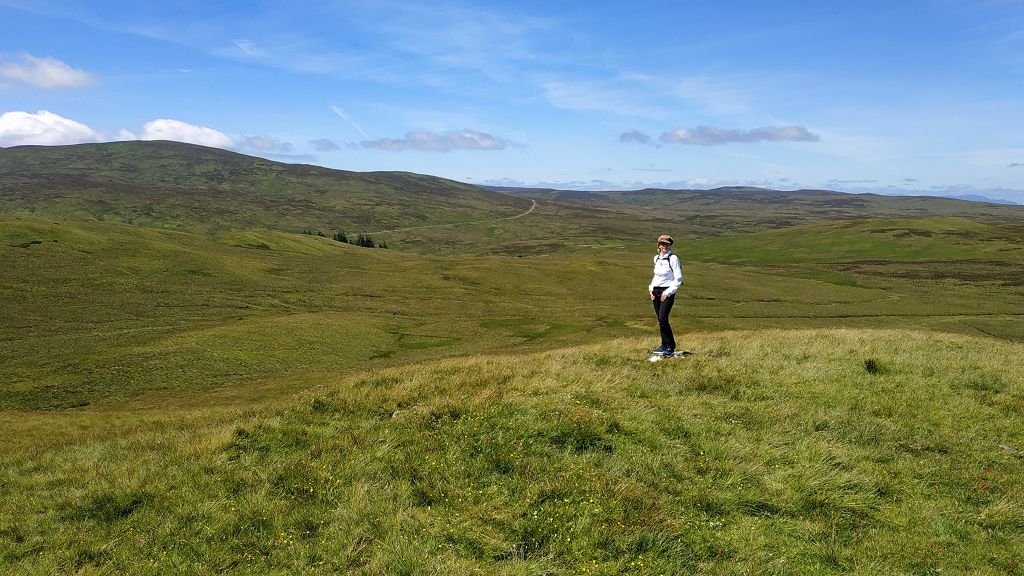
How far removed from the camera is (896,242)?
18412 cm

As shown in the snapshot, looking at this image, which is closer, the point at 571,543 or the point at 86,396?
the point at 571,543

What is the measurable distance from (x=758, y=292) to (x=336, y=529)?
109907 millimetres

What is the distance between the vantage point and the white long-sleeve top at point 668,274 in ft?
62.4

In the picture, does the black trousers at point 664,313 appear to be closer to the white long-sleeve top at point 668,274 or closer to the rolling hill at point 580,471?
the white long-sleeve top at point 668,274

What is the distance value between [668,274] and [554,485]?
11213 millimetres

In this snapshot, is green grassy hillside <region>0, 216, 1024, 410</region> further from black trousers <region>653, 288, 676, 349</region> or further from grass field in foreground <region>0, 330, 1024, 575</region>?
grass field in foreground <region>0, 330, 1024, 575</region>

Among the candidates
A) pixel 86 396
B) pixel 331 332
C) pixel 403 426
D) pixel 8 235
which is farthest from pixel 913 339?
pixel 8 235

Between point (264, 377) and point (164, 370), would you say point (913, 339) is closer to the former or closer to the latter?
point (264, 377)

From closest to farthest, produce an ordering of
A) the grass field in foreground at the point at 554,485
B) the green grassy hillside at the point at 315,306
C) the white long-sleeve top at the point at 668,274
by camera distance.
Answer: the grass field in foreground at the point at 554,485 → the white long-sleeve top at the point at 668,274 → the green grassy hillside at the point at 315,306

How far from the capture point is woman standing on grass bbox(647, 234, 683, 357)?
62.1 ft

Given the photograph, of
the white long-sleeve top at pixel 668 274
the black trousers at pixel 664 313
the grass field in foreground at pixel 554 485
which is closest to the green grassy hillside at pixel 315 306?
the black trousers at pixel 664 313

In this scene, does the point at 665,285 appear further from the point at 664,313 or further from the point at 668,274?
the point at 664,313

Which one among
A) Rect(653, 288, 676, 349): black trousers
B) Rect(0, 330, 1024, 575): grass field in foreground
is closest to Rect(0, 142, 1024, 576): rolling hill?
Rect(0, 330, 1024, 575): grass field in foreground

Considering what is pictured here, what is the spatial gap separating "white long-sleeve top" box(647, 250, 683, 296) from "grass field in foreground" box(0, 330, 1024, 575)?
3.93 m
